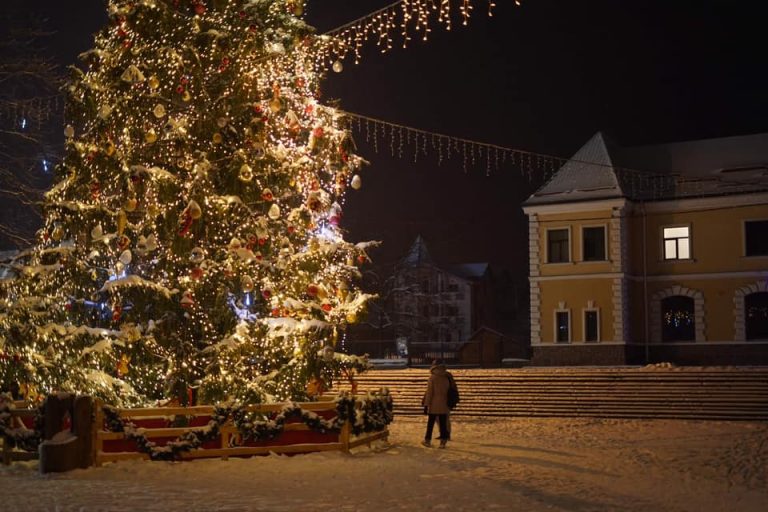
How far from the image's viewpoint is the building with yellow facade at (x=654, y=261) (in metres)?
38.7

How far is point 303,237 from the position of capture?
1769 centimetres

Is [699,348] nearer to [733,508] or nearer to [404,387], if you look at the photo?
[404,387]

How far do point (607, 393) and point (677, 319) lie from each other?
14.2 metres

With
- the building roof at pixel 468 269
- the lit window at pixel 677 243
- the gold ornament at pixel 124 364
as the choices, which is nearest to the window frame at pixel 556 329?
the lit window at pixel 677 243

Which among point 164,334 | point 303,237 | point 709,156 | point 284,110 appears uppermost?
point 709,156

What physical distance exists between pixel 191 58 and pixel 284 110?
2.04m

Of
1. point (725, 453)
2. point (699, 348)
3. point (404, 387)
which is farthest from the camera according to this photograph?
point (699, 348)

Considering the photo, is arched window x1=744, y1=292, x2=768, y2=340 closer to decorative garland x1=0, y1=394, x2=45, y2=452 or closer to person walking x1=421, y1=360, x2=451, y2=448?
person walking x1=421, y1=360, x2=451, y2=448

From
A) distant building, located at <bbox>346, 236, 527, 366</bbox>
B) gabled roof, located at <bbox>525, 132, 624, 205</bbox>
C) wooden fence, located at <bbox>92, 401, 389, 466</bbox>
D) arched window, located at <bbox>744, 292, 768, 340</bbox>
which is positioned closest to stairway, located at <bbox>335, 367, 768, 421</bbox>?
arched window, located at <bbox>744, 292, 768, 340</bbox>

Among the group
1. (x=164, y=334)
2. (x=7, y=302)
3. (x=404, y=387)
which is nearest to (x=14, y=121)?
(x=7, y=302)

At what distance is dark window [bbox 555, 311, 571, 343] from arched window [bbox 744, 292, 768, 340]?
7157 millimetres

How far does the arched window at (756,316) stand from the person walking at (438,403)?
2381 centimetres

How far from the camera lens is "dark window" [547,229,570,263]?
40844 millimetres

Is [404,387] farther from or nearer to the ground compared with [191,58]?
nearer to the ground
